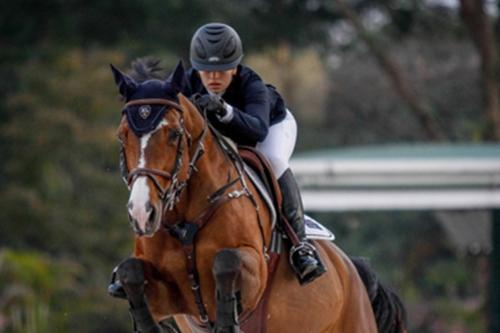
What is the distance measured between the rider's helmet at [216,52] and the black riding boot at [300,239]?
842mm

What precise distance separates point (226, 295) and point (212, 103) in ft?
3.45

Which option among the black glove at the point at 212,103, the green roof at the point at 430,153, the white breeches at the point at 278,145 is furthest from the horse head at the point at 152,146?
the green roof at the point at 430,153

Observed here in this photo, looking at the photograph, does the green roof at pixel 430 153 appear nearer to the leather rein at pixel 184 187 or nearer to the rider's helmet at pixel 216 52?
the rider's helmet at pixel 216 52

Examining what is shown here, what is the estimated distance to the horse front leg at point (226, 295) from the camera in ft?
24.5

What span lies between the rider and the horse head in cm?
40

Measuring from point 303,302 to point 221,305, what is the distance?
1091 millimetres

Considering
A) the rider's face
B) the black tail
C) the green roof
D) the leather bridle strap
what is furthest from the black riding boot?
the green roof

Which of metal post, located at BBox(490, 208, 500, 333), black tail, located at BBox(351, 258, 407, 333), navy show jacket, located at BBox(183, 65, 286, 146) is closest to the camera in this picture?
navy show jacket, located at BBox(183, 65, 286, 146)

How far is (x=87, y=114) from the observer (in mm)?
26562

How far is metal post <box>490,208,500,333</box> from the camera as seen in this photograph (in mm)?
17719

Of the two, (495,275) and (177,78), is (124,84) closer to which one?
(177,78)

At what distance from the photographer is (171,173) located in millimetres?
7223

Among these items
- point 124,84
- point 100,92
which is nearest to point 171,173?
point 124,84

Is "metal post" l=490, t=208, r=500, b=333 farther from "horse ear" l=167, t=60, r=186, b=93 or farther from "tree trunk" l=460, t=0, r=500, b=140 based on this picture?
"horse ear" l=167, t=60, r=186, b=93
